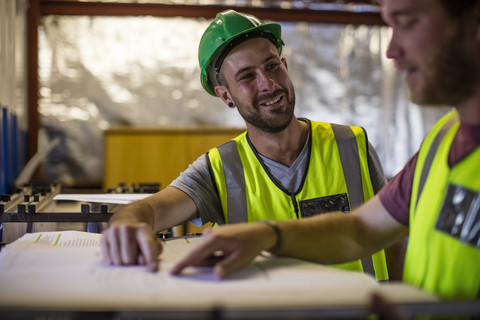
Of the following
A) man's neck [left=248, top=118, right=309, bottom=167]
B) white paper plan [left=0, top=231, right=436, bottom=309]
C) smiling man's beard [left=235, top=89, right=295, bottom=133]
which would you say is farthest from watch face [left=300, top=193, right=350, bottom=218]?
white paper plan [left=0, top=231, right=436, bottom=309]

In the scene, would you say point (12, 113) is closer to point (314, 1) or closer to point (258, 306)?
point (314, 1)

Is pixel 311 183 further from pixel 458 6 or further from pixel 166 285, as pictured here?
pixel 166 285

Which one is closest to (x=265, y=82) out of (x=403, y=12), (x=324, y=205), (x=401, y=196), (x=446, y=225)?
(x=324, y=205)

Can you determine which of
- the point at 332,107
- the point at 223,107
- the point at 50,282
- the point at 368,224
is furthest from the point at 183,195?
the point at 332,107

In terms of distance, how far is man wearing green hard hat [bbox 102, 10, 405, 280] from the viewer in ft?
6.88

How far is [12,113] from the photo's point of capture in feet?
14.7

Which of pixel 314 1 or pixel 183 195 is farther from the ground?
pixel 314 1

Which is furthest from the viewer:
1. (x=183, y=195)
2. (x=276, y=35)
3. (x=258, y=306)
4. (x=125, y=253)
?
(x=276, y=35)

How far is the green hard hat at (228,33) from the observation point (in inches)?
87.7

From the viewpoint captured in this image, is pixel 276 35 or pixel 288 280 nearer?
pixel 288 280

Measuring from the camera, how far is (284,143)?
2.24m

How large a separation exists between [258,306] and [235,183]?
4.65 ft

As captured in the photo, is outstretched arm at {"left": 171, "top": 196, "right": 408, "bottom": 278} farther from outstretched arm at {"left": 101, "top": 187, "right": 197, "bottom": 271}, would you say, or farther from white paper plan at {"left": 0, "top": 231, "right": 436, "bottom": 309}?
outstretched arm at {"left": 101, "top": 187, "right": 197, "bottom": 271}

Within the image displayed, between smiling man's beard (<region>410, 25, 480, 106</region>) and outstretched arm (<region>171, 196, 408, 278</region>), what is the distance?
1.35 feet
